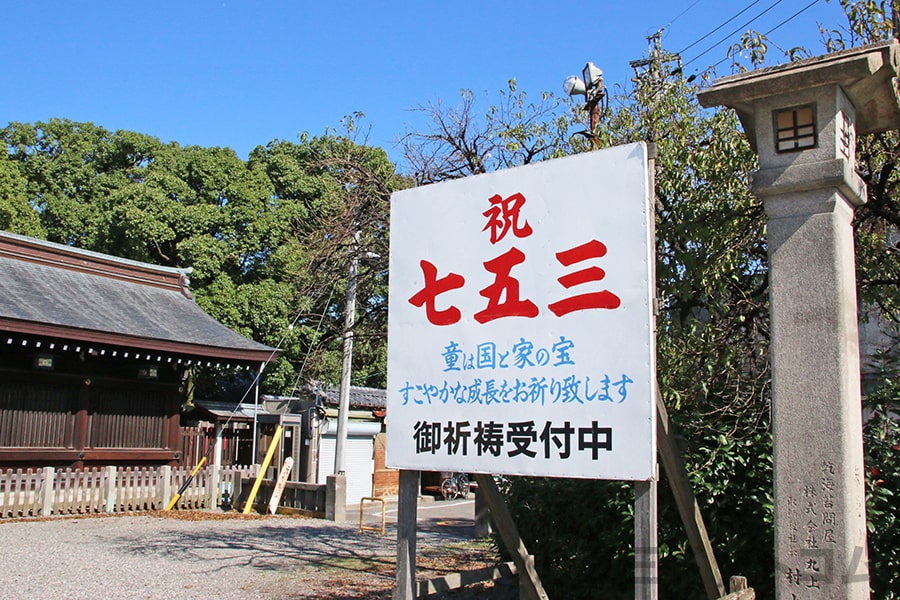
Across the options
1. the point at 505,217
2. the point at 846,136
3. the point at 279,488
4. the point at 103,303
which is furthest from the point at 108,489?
the point at 846,136

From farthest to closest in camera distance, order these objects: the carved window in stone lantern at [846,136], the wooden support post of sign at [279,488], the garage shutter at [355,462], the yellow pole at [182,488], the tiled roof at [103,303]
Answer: the garage shutter at [355,462], the wooden support post of sign at [279,488], the yellow pole at [182,488], the tiled roof at [103,303], the carved window in stone lantern at [846,136]

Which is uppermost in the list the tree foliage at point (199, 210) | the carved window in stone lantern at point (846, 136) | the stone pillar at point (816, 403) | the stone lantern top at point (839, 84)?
the tree foliage at point (199, 210)

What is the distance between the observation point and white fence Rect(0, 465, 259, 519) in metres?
13.9

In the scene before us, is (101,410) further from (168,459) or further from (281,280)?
(281,280)

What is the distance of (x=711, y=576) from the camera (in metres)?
4.83

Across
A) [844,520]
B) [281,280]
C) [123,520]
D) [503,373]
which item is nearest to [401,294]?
[503,373]

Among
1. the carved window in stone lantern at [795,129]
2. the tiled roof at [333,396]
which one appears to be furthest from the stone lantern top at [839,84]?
the tiled roof at [333,396]

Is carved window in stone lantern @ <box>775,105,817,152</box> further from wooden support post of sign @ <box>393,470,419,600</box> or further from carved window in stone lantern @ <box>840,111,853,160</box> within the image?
wooden support post of sign @ <box>393,470,419,600</box>

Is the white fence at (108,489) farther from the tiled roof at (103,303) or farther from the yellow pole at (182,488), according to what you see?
the tiled roof at (103,303)

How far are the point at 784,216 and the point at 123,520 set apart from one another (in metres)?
13.1

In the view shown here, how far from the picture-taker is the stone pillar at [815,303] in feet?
13.8

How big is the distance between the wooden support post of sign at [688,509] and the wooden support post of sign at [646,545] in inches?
21.2

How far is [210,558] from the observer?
1009cm

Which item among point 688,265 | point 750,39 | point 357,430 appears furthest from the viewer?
point 357,430
